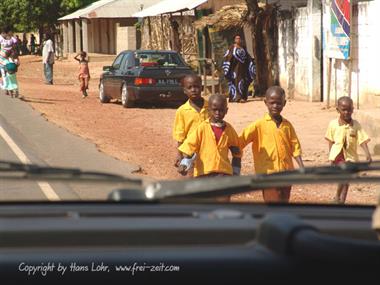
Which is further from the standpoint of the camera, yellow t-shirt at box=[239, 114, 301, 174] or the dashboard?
yellow t-shirt at box=[239, 114, 301, 174]

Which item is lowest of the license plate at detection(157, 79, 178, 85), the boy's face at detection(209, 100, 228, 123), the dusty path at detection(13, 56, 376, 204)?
the dusty path at detection(13, 56, 376, 204)

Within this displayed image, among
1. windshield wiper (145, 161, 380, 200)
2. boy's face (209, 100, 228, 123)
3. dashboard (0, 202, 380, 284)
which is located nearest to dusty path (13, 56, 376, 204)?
boy's face (209, 100, 228, 123)

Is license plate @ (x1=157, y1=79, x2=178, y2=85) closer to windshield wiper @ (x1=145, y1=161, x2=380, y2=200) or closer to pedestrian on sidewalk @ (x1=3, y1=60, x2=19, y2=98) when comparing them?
pedestrian on sidewalk @ (x1=3, y1=60, x2=19, y2=98)

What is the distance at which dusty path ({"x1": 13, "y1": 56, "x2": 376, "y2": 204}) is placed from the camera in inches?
479

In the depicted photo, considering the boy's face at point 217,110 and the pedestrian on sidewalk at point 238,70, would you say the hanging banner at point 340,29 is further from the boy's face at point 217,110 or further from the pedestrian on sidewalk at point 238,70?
the boy's face at point 217,110

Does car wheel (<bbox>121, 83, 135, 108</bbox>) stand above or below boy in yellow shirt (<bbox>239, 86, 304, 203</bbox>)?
below

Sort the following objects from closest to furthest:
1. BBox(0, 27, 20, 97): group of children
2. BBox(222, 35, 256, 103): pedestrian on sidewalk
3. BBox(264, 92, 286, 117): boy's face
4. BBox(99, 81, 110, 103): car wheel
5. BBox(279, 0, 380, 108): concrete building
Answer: BBox(264, 92, 286, 117): boy's face, BBox(279, 0, 380, 108): concrete building, BBox(222, 35, 256, 103): pedestrian on sidewalk, BBox(0, 27, 20, 97): group of children, BBox(99, 81, 110, 103): car wheel

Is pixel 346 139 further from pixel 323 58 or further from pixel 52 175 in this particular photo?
pixel 323 58

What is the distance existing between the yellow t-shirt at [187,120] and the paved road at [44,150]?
1461mm

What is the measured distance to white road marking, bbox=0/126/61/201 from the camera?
30.5ft

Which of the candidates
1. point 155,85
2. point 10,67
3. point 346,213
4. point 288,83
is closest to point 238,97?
point 288,83

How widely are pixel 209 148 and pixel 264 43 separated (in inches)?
677

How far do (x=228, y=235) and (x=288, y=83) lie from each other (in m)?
21.4

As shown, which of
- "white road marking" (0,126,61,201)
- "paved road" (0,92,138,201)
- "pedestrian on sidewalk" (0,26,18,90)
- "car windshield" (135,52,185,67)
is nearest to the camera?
"white road marking" (0,126,61,201)
